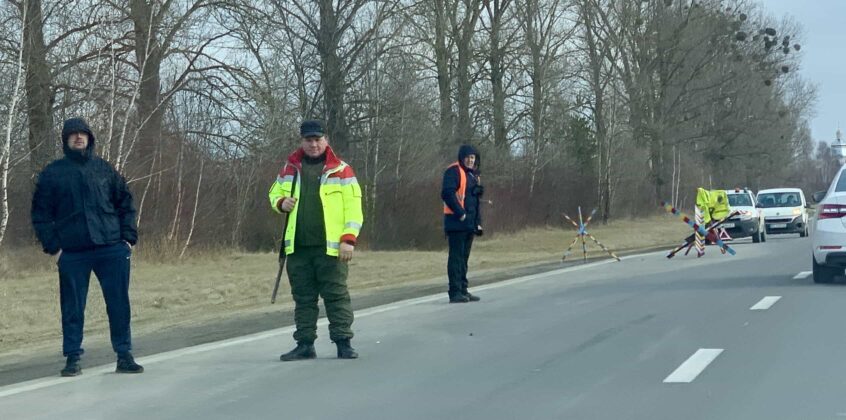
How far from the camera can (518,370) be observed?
10.0m

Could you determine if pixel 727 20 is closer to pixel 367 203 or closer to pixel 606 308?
pixel 367 203

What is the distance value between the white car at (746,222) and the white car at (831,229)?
18.8 m

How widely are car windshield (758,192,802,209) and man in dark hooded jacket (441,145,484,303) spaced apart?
26.5 m

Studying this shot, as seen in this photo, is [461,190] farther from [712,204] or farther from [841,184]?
[712,204]

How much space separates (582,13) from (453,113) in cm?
1169

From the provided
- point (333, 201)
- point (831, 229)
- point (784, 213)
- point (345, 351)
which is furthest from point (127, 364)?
point (784, 213)

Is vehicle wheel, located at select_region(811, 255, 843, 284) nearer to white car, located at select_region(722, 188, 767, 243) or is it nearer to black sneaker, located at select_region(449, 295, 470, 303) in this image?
black sneaker, located at select_region(449, 295, 470, 303)

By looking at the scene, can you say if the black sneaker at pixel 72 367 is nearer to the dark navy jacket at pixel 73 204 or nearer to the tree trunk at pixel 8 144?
the dark navy jacket at pixel 73 204

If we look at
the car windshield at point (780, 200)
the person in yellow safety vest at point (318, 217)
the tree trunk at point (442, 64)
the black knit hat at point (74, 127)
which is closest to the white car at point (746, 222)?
the car windshield at point (780, 200)

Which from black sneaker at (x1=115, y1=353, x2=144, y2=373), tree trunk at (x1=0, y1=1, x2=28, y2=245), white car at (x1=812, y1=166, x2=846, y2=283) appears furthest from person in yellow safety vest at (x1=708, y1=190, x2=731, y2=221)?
black sneaker at (x1=115, y1=353, x2=144, y2=373)

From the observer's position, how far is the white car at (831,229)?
16828 mm

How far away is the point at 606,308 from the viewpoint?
14.9 m

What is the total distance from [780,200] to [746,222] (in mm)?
4966

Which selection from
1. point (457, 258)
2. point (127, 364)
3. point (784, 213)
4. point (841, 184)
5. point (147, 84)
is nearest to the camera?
point (127, 364)
